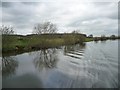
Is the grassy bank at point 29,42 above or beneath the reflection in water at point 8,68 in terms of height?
above

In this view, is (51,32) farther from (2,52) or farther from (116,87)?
(116,87)

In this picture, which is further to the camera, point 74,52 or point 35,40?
point 35,40

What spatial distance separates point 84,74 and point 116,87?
3.16 meters

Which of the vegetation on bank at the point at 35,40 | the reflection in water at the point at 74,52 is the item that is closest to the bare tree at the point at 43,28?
the vegetation on bank at the point at 35,40

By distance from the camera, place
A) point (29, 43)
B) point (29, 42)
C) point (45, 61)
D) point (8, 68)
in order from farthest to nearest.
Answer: point (29, 42) → point (29, 43) → point (45, 61) → point (8, 68)

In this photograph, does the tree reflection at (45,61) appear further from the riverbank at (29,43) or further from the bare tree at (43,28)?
the bare tree at (43,28)

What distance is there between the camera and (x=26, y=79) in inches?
412

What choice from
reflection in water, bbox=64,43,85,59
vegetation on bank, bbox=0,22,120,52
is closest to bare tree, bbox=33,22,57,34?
vegetation on bank, bbox=0,22,120,52

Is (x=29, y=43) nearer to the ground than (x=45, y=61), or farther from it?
farther from it

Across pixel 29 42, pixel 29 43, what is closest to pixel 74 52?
pixel 29 43

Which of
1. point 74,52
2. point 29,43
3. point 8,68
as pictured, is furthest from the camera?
point 29,43

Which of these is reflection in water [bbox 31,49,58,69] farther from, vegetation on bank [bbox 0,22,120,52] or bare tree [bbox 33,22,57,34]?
bare tree [bbox 33,22,57,34]

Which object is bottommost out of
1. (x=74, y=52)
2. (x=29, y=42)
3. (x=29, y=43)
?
(x=74, y=52)

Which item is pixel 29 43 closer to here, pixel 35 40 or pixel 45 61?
pixel 35 40
